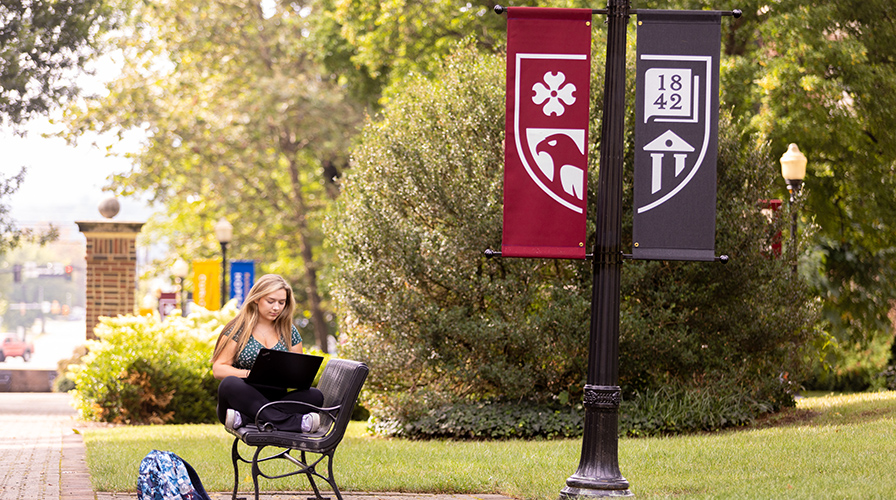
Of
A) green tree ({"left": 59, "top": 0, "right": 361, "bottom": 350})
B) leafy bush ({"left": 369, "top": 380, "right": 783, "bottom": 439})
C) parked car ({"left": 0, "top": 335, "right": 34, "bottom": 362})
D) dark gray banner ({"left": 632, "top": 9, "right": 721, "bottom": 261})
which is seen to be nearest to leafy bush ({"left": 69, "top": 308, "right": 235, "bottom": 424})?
leafy bush ({"left": 369, "top": 380, "right": 783, "bottom": 439})

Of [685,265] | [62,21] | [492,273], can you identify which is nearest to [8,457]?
[492,273]

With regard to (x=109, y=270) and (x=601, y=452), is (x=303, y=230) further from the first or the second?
(x=601, y=452)

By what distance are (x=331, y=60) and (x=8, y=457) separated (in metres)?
17.8

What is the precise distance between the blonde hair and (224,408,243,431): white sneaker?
0.47 meters

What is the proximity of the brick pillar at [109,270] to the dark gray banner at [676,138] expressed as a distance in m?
19.1

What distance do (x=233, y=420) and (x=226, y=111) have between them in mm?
23977

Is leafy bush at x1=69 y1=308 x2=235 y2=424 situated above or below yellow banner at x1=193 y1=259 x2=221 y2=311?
below

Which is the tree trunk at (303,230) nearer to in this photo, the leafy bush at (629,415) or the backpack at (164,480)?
the leafy bush at (629,415)

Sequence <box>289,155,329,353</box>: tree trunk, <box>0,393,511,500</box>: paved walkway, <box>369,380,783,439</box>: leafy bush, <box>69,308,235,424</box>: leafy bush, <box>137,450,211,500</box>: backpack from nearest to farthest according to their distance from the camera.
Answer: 1. <box>137,450,211,500</box>: backpack
2. <box>0,393,511,500</box>: paved walkway
3. <box>369,380,783,439</box>: leafy bush
4. <box>69,308,235,424</box>: leafy bush
5. <box>289,155,329,353</box>: tree trunk

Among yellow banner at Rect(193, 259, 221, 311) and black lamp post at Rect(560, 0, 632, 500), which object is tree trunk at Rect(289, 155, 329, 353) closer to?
yellow banner at Rect(193, 259, 221, 311)

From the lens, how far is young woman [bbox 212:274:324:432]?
6723 millimetres

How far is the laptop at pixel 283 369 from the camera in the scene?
657cm

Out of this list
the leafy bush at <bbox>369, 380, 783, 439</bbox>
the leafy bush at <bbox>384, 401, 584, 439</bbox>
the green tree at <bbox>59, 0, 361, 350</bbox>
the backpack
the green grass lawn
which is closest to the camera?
the backpack

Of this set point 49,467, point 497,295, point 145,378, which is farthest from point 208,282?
point 49,467
